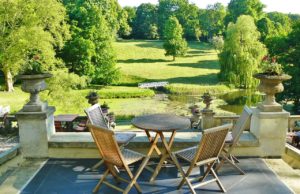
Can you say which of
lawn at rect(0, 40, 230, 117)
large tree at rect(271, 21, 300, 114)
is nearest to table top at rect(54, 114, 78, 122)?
lawn at rect(0, 40, 230, 117)

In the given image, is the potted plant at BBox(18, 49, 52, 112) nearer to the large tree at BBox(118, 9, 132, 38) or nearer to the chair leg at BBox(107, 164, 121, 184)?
the chair leg at BBox(107, 164, 121, 184)

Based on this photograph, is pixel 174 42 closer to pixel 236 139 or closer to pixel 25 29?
pixel 25 29

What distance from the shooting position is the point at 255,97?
27.9m

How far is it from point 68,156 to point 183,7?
199 ft

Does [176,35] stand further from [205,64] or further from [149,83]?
[149,83]

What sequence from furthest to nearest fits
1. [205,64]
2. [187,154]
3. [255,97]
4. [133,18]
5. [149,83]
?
1. [133,18]
2. [205,64]
3. [149,83]
4. [255,97]
5. [187,154]

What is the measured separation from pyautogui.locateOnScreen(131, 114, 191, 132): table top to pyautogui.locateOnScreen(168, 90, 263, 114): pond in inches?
750

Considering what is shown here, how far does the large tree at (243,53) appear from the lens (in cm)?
2807

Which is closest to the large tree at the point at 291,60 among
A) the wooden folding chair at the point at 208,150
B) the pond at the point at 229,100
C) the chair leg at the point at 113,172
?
the pond at the point at 229,100

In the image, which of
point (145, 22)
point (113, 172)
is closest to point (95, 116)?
point (113, 172)

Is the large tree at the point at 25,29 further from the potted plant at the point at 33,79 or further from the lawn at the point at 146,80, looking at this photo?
the potted plant at the point at 33,79

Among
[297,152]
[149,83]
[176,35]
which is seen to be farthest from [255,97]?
[297,152]

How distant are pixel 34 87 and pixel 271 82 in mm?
3586

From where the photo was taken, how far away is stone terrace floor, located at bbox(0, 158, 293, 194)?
13.8 feet
